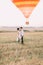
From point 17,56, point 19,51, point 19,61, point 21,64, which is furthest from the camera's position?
point 19,51

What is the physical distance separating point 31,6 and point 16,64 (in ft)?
26.1

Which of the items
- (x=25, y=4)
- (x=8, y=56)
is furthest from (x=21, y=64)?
(x=25, y=4)

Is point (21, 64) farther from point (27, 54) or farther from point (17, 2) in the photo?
point (17, 2)

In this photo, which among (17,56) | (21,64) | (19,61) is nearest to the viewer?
(21,64)

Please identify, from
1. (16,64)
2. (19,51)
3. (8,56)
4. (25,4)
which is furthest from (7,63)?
(25,4)

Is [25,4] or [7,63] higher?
[25,4]

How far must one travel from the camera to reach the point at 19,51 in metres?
13.9

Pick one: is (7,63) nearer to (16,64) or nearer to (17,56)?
(16,64)

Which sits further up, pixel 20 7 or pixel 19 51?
pixel 20 7

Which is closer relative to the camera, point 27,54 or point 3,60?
point 3,60

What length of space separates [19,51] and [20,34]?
503 cm

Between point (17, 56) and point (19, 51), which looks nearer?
point (17, 56)

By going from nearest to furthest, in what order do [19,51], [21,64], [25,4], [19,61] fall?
[21,64] < [19,61] < [19,51] < [25,4]

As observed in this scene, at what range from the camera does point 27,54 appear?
43.1ft
